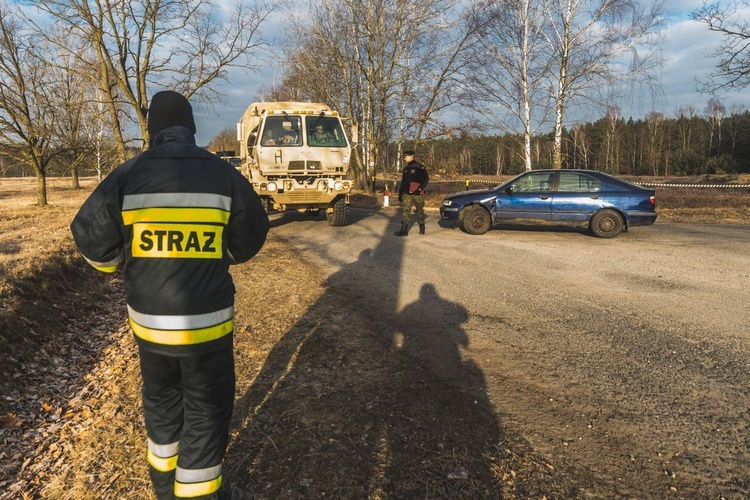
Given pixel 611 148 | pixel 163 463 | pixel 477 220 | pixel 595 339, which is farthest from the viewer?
pixel 611 148

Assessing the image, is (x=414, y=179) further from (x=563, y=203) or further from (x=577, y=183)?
(x=577, y=183)

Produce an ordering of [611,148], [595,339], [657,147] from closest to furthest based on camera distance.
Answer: [595,339], [657,147], [611,148]

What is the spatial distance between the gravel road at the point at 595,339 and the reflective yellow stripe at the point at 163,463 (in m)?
2.00

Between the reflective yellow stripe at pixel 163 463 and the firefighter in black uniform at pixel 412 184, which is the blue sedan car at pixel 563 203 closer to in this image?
the firefighter in black uniform at pixel 412 184

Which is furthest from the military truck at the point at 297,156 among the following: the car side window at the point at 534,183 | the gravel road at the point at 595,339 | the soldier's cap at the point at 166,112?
the soldier's cap at the point at 166,112

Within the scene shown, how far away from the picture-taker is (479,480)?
94.4 inches

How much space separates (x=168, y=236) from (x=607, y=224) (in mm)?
9954

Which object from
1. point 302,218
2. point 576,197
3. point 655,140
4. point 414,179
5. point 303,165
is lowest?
point 302,218

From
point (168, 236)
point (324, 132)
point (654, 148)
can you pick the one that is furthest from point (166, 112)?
point (654, 148)

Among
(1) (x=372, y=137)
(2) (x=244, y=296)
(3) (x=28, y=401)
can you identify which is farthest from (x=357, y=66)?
(3) (x=28, y=401)

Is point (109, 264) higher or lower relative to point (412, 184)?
lower

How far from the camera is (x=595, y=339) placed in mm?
4316

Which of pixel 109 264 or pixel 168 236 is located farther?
pixel 109 264

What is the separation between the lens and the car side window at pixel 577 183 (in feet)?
32.4
